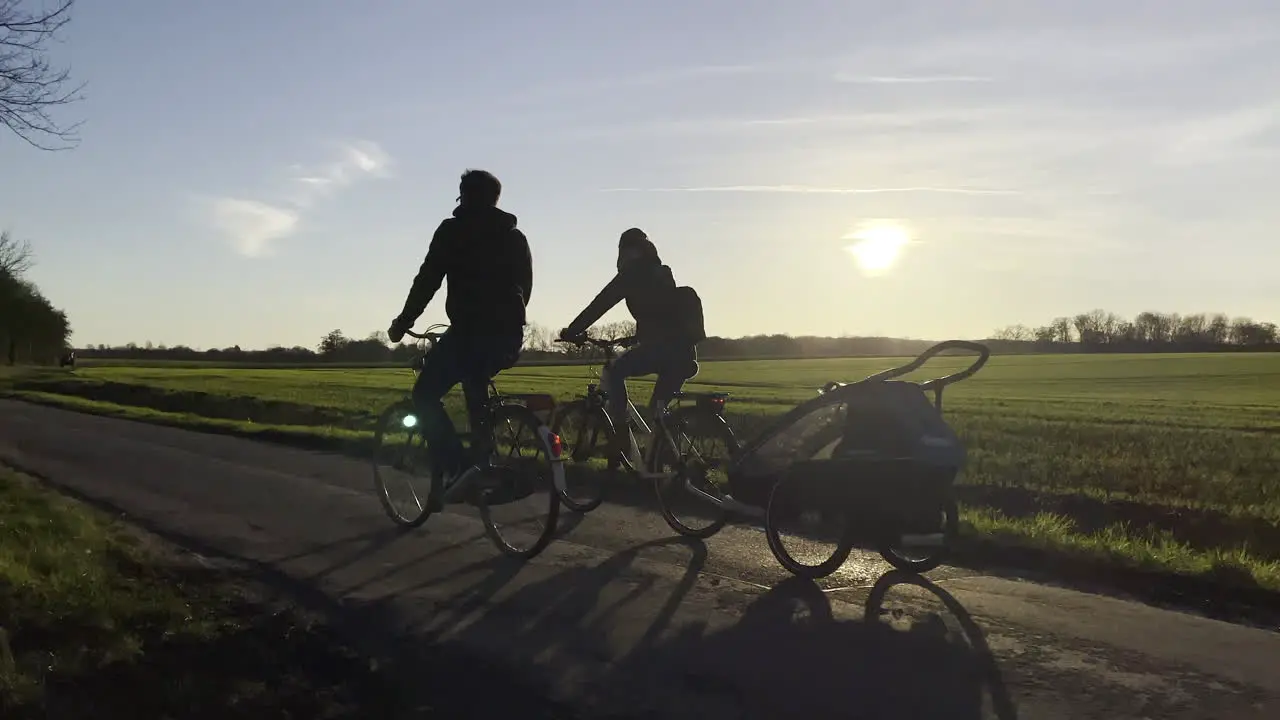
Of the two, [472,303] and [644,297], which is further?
[644,297]

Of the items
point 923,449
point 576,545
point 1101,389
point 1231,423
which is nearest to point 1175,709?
point 923,449

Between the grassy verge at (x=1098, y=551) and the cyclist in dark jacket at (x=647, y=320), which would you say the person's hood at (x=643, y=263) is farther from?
the grassy verge at (x=1098, y=551)

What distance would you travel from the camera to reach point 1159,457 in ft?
53.0

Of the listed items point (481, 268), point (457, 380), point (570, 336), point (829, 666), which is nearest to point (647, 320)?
point (570, 336)

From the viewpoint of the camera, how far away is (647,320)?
7.93 metres

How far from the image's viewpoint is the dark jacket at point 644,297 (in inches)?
307

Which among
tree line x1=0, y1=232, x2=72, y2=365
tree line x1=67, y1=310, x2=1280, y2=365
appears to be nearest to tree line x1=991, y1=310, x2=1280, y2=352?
tree line x1=67, y1=310, x2=1280, y2=365

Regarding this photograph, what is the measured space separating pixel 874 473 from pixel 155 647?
3.72 meters

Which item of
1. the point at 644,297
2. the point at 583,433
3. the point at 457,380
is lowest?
the point at 583,433

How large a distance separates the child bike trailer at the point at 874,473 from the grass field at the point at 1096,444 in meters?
1.54

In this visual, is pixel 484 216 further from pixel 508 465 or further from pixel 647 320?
pixel 508 465

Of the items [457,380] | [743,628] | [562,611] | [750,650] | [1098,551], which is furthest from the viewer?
[457,380]

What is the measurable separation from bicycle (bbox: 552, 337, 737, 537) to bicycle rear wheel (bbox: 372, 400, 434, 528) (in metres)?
1.05

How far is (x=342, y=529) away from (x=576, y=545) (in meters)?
1.90
